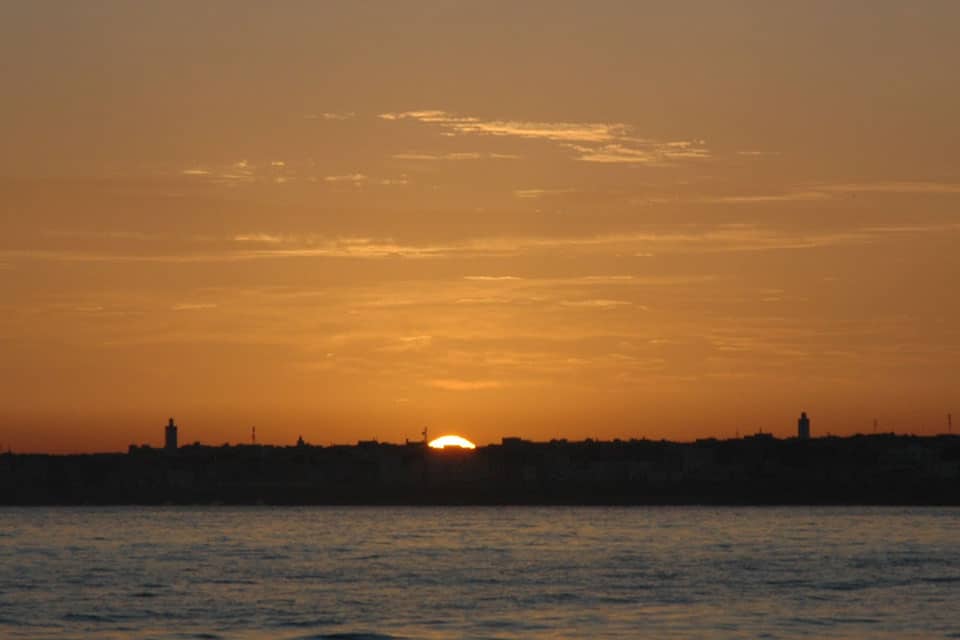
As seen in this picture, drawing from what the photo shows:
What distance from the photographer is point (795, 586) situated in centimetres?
7981

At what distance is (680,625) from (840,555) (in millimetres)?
42878

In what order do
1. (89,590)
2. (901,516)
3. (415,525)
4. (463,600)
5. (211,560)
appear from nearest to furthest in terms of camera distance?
(463,600)
(89,590)
(211,560)
(415,525)
(901,516)

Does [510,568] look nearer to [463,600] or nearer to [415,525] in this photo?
[463,600]

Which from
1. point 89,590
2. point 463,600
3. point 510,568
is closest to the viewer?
point 463,600

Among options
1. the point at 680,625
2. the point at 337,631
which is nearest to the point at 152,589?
the point at 337,631

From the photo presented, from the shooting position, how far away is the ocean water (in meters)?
63.5

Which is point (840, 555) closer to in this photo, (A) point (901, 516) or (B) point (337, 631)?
(B) point (337, 631)

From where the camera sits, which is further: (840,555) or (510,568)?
(840,555)

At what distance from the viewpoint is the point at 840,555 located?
342 feet

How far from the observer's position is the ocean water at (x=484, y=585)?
63469mm

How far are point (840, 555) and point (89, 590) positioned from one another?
4419cm

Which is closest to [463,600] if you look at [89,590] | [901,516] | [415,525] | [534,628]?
[534,628]

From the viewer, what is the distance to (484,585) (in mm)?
81312

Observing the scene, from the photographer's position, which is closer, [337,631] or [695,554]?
[337,631]
